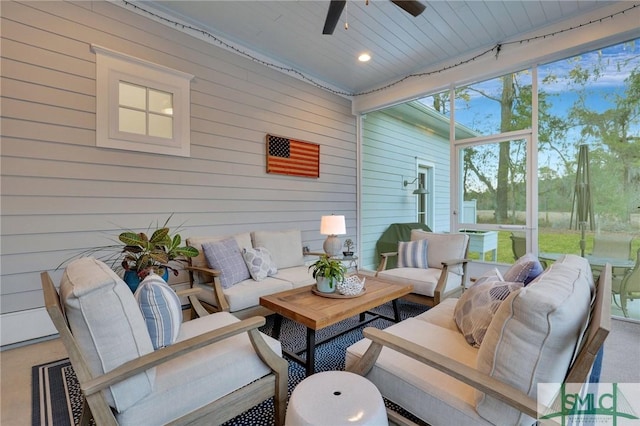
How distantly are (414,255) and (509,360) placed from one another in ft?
9.02

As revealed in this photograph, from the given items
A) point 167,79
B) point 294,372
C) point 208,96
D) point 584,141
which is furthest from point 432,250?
point 167,79

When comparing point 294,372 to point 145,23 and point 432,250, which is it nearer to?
point 432,250

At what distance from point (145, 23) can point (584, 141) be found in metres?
5.11

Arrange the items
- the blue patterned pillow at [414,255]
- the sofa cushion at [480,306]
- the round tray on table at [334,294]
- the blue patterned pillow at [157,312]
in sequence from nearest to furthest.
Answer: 1. the blue patterned pillow at [157,312]
2. the sofa cushion at [480,306]
3. the round tray on table at [334,294]
4. the blue patterned pillow at [414,255]

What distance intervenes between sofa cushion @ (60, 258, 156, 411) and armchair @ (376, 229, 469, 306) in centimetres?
265

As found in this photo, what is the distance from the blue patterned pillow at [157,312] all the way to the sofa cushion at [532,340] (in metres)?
1.50

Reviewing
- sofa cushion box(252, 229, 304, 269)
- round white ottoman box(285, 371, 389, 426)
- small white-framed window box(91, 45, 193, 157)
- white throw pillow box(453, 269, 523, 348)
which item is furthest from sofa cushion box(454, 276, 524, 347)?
small white-framed window box(91, 45, 193, 157)

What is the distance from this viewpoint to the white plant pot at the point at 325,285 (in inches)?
99.7

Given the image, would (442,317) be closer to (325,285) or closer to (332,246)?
(325,285)

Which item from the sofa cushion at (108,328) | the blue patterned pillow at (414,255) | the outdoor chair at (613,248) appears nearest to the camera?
the sofa cushion at (108,328)

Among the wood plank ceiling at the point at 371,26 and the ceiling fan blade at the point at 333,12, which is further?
the wood plank ceiling at the point at 371,26

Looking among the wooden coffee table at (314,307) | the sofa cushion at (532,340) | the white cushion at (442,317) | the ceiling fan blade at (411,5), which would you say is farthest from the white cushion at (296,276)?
the ceiling fan blade at (411,5)

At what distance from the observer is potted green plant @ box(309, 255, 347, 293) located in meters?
2.50

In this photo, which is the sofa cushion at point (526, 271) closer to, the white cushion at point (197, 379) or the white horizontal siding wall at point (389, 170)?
the white cushion at point (197, 379)
